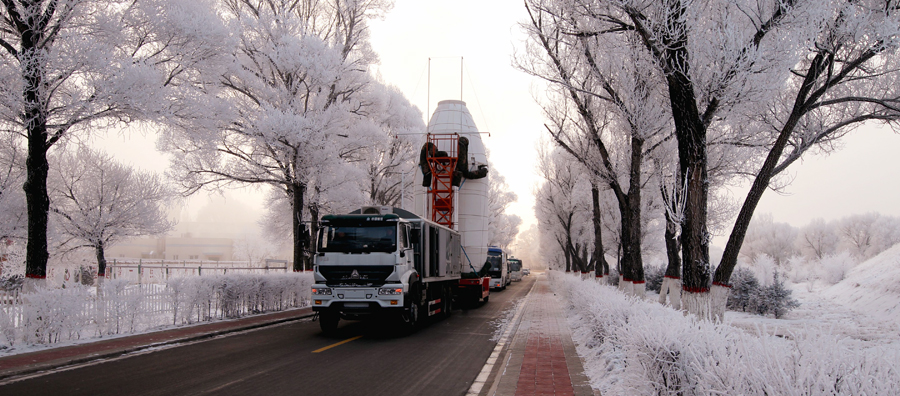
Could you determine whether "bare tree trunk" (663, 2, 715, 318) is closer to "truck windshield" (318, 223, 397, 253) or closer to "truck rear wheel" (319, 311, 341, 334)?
"truck windshield" (318, 223, 397, 253)

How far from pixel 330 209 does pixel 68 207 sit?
12534mm

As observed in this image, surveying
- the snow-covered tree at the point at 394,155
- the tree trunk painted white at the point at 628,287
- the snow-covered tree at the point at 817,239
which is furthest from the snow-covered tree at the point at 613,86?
the snow-covered tree at the point at 817,239

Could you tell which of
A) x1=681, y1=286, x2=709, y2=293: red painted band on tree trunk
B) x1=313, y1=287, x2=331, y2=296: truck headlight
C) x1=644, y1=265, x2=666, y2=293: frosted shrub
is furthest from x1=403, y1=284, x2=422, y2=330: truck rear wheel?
x1=644, y1=265, x2=666, y2=293: frosted shrub

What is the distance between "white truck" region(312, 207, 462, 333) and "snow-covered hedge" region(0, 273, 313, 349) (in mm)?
3584

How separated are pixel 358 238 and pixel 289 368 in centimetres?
450

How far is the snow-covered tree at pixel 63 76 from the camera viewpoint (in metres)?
9.61

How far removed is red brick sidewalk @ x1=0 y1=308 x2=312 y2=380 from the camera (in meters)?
7.27

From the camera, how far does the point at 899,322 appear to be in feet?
57.1

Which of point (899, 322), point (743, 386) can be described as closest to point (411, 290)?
point (743, 386)

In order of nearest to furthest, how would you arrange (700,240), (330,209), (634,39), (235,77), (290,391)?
(290,391) → (700,240) → (634,39) → (235,77) → (330,209)

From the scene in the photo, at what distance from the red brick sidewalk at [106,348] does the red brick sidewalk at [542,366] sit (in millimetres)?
6552

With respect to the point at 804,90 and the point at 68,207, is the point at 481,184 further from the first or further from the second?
the point at 68,207

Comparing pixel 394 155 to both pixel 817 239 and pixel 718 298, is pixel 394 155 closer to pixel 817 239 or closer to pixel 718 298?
pixel 718 298

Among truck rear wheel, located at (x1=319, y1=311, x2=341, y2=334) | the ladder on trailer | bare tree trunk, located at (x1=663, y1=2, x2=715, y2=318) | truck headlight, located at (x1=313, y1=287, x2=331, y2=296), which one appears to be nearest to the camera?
bare tree trunk, located at (x1=663, y1=2, x2=715, y2=318)
